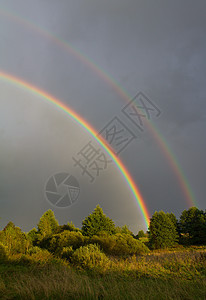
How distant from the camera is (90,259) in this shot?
1239 centimetres

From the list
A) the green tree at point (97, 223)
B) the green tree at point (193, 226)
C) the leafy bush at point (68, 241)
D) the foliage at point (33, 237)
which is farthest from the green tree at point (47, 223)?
the green tree at point (193, 226)

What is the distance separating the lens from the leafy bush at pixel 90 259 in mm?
11602

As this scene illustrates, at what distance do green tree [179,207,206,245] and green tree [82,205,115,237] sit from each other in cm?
2158

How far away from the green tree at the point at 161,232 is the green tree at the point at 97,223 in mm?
13501

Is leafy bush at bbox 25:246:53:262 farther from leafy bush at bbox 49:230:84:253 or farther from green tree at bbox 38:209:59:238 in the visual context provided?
green tree at bbox 38:209:59:238

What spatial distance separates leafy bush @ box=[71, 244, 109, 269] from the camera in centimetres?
1160

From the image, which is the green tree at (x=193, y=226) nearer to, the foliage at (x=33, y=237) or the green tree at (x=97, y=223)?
the green tree at (x=97, y=223)

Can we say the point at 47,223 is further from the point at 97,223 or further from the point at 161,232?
the point at 161,232

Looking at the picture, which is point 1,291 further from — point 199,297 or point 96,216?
point 96,216

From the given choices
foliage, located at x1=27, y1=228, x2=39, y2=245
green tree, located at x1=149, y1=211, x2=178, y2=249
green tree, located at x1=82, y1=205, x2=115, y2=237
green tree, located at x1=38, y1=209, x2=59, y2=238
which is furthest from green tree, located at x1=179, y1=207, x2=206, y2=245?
foliage, located at x1=27, y1=228, x2=39, y2=245

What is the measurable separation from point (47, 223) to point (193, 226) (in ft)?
119

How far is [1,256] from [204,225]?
50.2 metres

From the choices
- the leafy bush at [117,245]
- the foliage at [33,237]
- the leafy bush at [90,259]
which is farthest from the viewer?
the foliage at [33,237]

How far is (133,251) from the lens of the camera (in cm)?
2234
